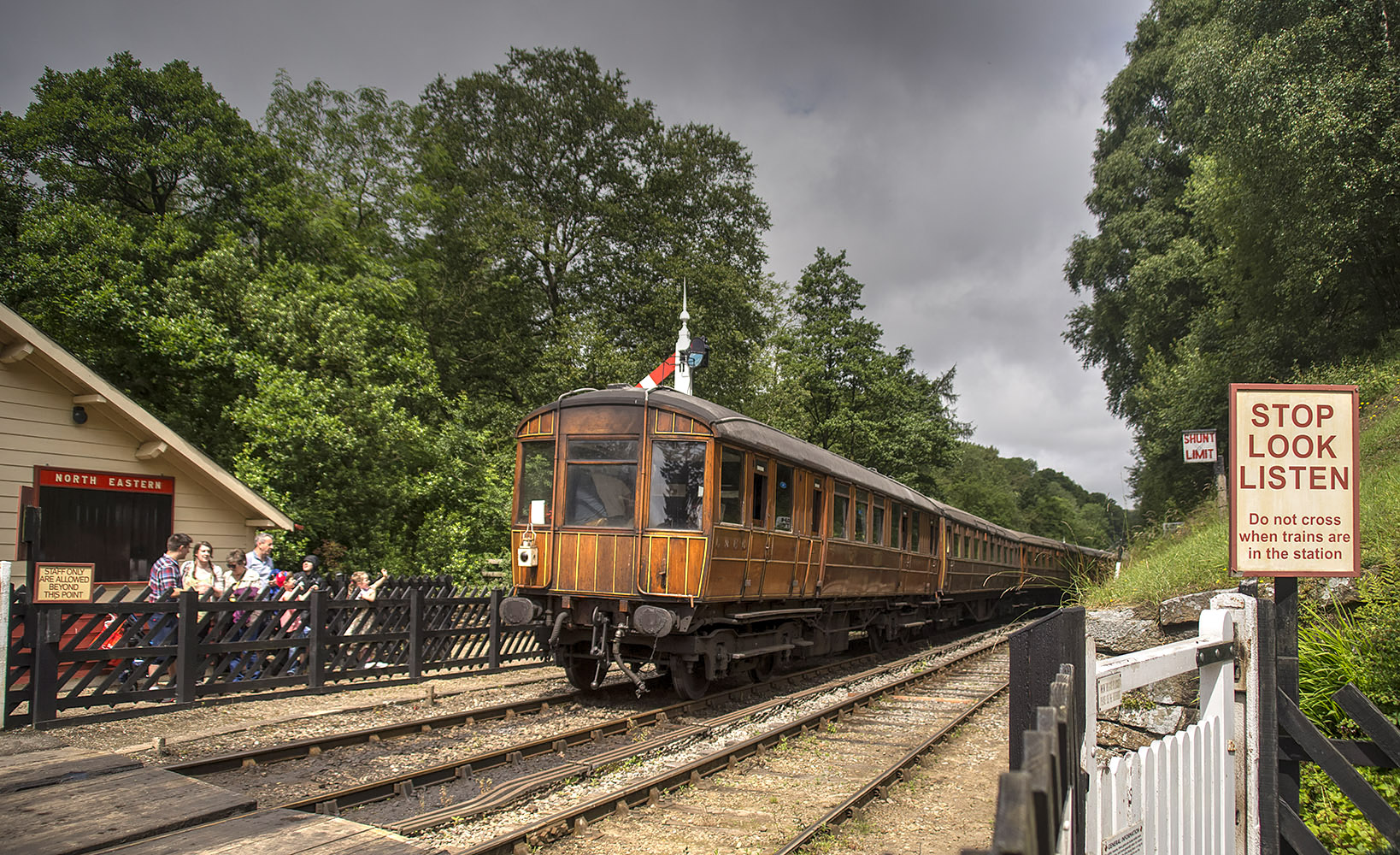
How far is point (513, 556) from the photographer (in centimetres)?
984

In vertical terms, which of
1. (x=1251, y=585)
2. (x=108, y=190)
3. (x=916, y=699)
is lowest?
(x=916, y=699)

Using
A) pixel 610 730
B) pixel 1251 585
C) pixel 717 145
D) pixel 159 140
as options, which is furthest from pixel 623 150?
pixel 1251 585

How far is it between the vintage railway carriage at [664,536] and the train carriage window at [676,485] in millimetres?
13

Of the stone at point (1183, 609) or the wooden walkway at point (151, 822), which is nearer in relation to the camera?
the wooden walkway at point (151, 822)

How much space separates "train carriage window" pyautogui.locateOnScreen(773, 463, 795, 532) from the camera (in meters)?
10.4

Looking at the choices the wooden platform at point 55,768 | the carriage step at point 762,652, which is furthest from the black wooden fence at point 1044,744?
the carriage step at point 762,652

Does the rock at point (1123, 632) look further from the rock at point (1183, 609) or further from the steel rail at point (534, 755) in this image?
the steel rail at point (534, 755)

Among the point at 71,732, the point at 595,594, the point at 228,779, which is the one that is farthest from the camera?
the point at 595,594

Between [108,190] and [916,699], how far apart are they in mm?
21132

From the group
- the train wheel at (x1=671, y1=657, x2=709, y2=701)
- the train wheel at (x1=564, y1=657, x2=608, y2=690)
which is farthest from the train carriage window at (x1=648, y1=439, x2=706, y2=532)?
the train wheel at (x1=564, y1=657, x2=608, y2=690)

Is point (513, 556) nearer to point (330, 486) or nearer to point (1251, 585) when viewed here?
point (1251, 585)

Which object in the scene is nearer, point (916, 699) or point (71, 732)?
point (71, 732)

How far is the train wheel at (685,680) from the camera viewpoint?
949cm

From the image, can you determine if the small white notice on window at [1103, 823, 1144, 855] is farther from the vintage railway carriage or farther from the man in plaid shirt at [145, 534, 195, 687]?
the man in plaid shirt at [145, 534, 195, 687]
